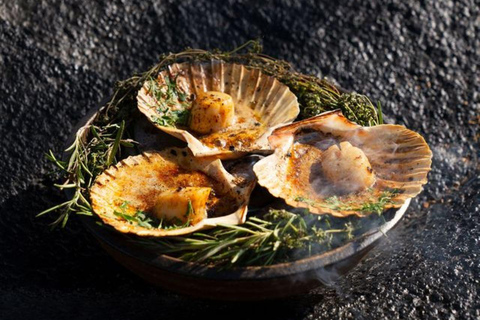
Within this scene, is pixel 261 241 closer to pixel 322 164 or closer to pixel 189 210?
pixel 189 210

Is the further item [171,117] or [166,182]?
[171,117]

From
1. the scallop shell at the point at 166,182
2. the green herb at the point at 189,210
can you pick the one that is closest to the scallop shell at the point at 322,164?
the scallop shell at the point at 166,182

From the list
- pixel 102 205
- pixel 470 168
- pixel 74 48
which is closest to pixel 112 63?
pixel 74 48

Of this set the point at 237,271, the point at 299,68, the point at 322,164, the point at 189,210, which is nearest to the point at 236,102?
the point at 322,164

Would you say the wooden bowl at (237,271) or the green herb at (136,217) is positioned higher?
the green herb at (136,217)

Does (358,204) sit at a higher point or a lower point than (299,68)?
higher

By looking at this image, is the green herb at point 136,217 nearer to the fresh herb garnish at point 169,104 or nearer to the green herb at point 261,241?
the green herb at point 261,241
